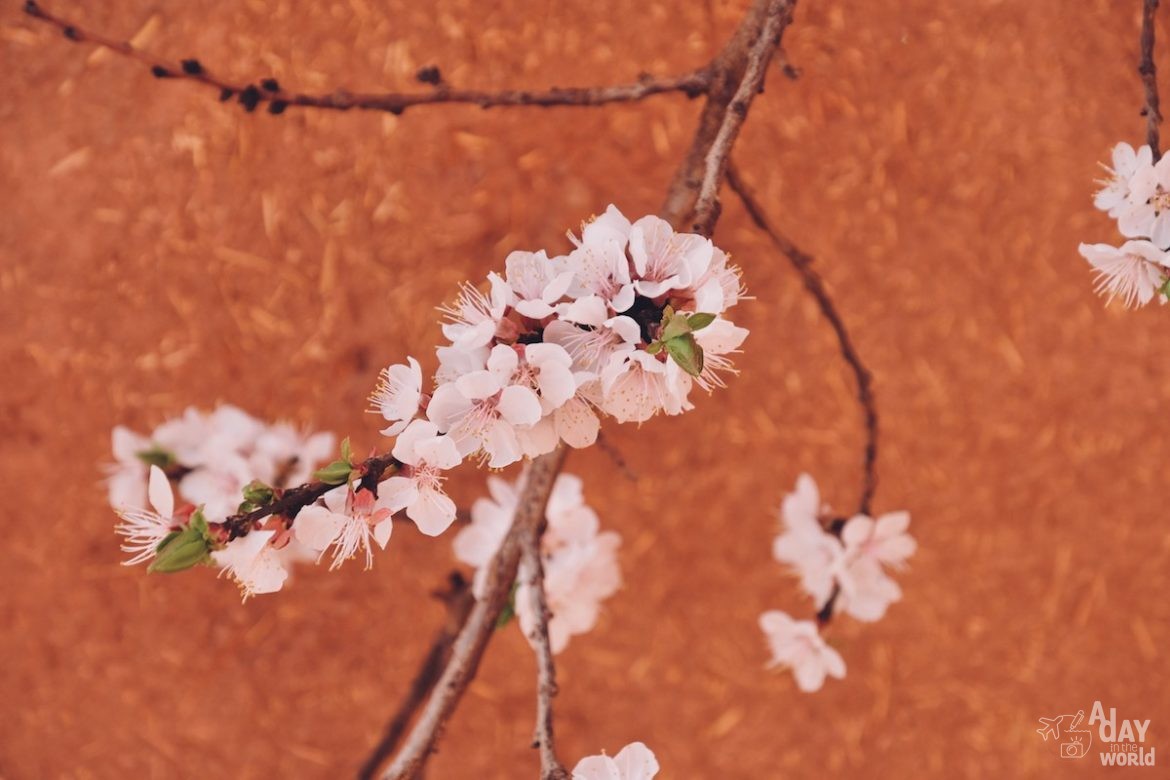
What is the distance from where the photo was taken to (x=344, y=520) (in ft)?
1.96

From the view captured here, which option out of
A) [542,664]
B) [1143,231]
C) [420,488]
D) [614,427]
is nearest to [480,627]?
[542,664]

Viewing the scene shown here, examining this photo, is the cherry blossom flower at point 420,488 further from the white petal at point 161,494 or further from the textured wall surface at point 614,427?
the textured wall surface at point 614,427

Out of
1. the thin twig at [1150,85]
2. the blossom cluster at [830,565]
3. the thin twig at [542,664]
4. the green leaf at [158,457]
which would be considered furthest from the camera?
the blossom cluster at [830,565]

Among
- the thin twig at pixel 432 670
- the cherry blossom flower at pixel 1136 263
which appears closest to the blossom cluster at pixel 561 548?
the thin twig at pixel 432 670

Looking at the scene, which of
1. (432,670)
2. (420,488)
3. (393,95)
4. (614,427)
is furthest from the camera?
(614,427)

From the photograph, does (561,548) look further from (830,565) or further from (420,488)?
(420,488)

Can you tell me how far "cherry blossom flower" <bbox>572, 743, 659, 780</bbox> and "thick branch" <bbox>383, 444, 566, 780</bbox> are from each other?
0.13m

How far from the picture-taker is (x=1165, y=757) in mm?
1582

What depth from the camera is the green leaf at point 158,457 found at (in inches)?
40.6

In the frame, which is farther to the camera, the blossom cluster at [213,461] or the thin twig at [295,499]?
the blossom cluster at [213,461]

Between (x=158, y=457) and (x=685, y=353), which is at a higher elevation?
(x=158, y=457)

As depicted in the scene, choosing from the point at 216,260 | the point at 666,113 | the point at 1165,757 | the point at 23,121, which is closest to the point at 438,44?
the point at 666,113

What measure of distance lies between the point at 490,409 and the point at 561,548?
62 cm

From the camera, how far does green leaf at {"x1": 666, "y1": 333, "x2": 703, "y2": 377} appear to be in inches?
20.5
